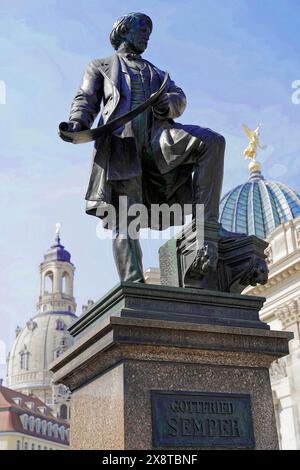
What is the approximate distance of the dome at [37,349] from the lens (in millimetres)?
116625

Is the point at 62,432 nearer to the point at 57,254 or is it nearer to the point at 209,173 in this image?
the point at 57,254

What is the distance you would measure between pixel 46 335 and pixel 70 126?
387 feet

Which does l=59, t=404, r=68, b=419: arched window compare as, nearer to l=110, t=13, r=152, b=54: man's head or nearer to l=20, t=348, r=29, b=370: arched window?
l=20, t=348, r=29, b=370: arched window

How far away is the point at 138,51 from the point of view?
5.76 metres

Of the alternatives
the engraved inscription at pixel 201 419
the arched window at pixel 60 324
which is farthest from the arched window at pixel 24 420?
the engraved inscription at pixel 201 419


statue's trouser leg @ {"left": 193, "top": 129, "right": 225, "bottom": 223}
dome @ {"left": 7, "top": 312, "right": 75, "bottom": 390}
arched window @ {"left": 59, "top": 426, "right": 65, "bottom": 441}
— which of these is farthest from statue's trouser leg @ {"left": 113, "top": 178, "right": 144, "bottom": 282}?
dome @ {"left": 7, "top": 312, "right": 75, "bottom": 390}

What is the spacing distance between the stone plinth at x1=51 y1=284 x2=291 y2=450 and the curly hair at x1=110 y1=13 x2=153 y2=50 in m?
2.56

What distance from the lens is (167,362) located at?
4.14 meters

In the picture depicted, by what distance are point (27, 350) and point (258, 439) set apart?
119838mm

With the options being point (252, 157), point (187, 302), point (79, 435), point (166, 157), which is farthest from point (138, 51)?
point (252, 157)

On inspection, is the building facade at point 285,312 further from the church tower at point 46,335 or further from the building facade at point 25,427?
the church tower at point 46,335

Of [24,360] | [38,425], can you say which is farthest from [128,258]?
[24,360]

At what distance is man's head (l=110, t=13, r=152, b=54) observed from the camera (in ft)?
18.5
